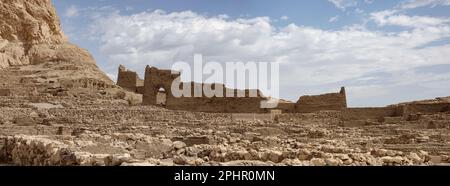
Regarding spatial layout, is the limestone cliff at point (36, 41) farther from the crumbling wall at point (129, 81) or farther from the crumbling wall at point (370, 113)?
the crumbling wall at point (370, 113)

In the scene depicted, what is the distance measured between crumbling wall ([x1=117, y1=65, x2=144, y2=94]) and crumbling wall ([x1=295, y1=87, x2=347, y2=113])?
14.7 m

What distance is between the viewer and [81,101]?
32406mm

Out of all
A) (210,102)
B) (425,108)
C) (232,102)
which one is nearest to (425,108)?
(425,108)

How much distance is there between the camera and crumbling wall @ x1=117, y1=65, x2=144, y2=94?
1756 inches

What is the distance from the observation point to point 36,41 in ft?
183

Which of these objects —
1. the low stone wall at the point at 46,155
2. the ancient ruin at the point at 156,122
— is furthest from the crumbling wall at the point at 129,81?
the low stone wall at the point at 46,155

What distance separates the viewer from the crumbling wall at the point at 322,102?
112 feet

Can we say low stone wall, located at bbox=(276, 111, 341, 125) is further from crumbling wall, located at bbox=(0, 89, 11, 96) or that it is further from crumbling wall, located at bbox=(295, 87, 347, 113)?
crumbling wall, located at bbox=(0, 89, 11, 96)

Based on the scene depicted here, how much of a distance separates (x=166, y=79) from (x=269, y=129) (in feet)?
65.6
